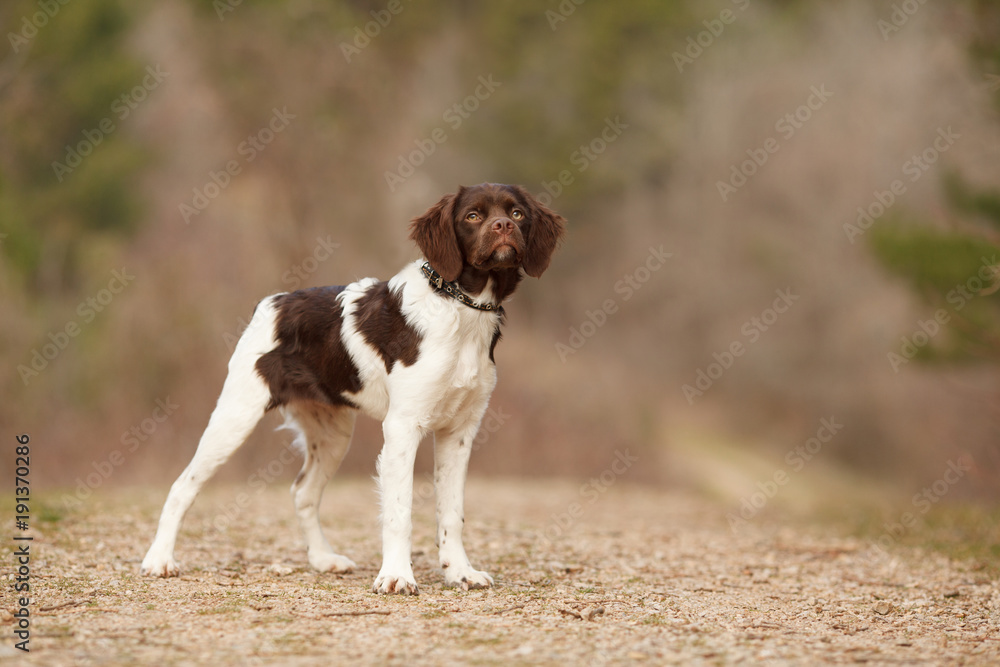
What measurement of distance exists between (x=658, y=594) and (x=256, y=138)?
52.1 feet

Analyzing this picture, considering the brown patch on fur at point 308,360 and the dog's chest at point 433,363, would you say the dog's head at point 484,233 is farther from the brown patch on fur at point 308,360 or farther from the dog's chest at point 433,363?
the brown patch on fur at point 308,360

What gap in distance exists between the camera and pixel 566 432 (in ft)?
56.1

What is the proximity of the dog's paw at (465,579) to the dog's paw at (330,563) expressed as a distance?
31.4 inches

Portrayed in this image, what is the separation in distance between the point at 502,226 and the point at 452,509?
1568 mm

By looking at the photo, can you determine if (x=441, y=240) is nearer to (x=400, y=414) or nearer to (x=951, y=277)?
(x=400, y=414)

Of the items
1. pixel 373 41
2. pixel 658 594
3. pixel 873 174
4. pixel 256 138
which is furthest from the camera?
pixel 373 41

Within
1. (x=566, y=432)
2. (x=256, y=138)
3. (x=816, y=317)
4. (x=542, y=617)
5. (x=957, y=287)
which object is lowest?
(x=542, y=617)

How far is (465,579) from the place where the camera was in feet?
18.8

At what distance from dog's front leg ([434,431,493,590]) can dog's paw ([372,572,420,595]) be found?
0.38 m

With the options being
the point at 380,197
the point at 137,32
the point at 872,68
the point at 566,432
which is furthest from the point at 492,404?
the point at 872,68

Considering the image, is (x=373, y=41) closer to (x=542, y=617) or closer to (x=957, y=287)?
(x=957, y=287)

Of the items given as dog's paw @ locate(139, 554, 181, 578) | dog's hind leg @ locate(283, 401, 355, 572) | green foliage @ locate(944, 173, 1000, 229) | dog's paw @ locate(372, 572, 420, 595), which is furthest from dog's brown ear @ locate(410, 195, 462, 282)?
green foliage @ locate(944, 173, 1000, 229)

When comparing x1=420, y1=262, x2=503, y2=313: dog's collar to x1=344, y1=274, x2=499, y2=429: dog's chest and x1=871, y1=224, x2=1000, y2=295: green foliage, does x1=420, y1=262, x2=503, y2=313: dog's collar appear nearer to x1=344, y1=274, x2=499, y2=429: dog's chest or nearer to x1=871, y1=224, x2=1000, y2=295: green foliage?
x1=344, y1=274, x2=499, y2=429: dog's chest

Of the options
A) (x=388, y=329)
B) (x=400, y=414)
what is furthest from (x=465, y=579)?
(x=388, y=329)
